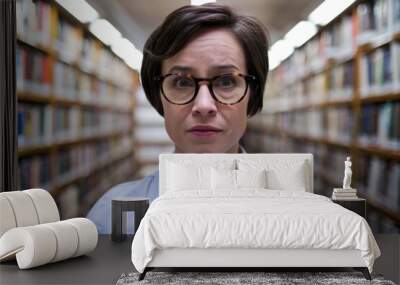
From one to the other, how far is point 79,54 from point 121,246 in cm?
158

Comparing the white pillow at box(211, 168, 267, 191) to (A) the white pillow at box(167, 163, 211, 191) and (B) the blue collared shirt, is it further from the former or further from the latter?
(B) the blue collared shirt

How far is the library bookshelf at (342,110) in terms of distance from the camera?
4.86 m

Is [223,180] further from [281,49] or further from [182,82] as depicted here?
[281,49]

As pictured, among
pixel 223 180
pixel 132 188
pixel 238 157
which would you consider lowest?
pixel 132 188

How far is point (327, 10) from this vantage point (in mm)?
4938

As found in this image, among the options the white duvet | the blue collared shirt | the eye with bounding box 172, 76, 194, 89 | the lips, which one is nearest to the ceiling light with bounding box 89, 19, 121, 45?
the eye with bounding box 172, 76, 194, 89

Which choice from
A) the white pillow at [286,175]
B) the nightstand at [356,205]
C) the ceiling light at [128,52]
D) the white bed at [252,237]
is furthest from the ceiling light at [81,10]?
the nightstand at [356,205]

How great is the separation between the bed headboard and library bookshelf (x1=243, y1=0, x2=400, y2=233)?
0.10m

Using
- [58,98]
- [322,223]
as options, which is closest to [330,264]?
[322,223]

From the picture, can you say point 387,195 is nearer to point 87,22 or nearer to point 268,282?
point 268,282

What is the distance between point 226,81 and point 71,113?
1264 millimetres

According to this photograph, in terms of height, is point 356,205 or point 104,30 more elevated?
point 104,30

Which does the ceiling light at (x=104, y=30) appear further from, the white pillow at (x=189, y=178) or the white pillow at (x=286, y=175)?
the white pillow at (x=286, y=175)

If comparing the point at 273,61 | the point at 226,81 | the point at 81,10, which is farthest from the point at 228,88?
the point at 81,10
